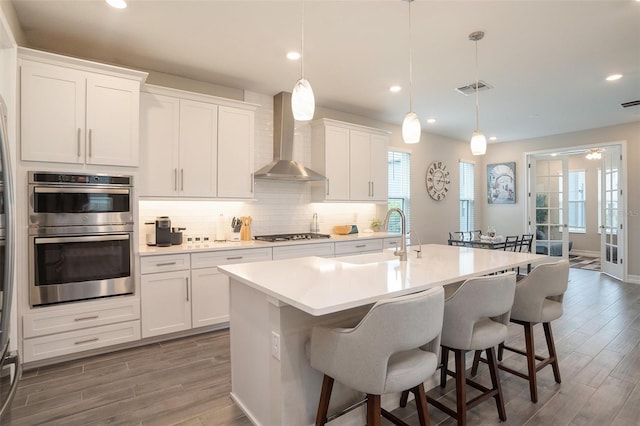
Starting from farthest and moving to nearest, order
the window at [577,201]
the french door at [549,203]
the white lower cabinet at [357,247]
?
the window at [577,201], the french door at [549,203], the white lower cabinet at [357,247]

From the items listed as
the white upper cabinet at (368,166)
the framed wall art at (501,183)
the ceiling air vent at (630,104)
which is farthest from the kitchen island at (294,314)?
the framed wall art at (501,183)

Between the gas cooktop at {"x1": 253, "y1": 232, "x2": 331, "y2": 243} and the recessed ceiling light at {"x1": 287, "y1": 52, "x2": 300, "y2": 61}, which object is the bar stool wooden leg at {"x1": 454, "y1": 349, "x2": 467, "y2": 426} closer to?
the gas cooktop at {"x1": 253, "y1": 232, "x2": 331, "y2": 243}

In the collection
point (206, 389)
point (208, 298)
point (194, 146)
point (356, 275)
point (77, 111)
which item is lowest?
point (206, 389)

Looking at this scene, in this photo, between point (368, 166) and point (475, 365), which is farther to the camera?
point (368, 166)

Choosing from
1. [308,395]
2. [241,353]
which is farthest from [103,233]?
[308,395]

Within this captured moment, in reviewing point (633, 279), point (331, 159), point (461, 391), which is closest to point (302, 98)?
point (461, 391)

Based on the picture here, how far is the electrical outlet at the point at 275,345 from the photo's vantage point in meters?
1.79

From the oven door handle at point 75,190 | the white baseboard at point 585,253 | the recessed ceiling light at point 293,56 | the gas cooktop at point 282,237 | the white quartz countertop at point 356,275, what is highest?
the recessed ceiling light at point 293,56

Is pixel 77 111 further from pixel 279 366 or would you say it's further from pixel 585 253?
pixel 585 253

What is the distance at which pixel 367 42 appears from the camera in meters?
3.15

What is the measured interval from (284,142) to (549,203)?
5886 millimetres

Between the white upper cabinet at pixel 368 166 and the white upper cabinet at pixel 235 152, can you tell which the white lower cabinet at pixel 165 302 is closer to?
the white upper cabinet at pixel 235 152

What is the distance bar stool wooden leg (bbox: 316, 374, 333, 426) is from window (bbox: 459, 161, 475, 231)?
6.49 m

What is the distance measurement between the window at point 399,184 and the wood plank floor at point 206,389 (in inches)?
116
